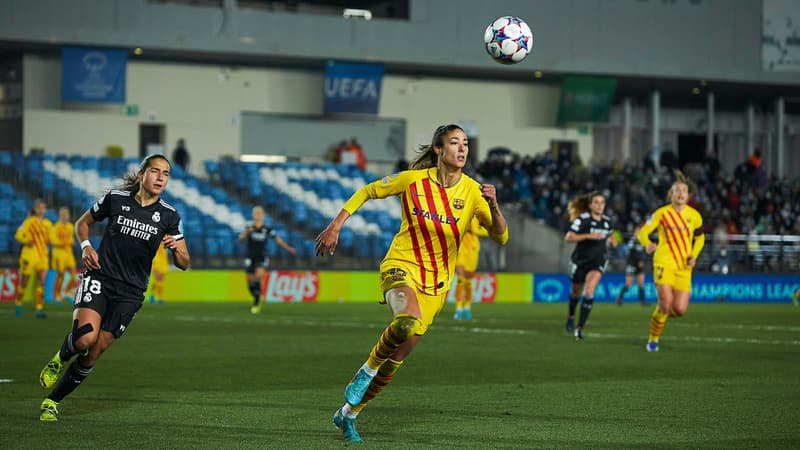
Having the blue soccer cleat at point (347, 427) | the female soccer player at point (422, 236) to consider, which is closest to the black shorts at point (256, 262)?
the female soccer player at point (422, 236)

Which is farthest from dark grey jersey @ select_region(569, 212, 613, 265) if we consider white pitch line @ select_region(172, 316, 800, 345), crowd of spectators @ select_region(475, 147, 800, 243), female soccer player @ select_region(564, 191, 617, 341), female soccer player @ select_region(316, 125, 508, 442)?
crowd of spectators @ select_region(475, 147, 800, 243)

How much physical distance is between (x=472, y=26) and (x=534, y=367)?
29.4 meters

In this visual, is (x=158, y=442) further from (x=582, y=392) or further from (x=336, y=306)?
(x=336, y=306)

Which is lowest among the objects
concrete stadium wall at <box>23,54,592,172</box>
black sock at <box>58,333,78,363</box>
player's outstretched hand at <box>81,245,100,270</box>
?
black sock at <box>58,333,78,363</box>

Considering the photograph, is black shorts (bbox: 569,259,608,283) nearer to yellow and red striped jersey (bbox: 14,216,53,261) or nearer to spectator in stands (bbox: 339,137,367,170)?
yellow and red striped jersey (bbox: 14,216,53,261)

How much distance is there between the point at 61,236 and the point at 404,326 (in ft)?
63.5

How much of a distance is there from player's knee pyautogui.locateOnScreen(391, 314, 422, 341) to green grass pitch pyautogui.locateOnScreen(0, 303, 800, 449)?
785mm

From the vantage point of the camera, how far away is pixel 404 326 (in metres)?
8.81

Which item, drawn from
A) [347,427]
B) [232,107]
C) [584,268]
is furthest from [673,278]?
[232,107]

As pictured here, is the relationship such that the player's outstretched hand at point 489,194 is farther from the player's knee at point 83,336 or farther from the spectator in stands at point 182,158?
the spectator in stands at point 182,158

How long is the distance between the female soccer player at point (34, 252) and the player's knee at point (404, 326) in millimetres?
16325

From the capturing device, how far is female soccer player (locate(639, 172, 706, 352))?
669 inches

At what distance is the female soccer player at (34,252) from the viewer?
23797mm

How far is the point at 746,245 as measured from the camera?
3797 cm
